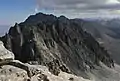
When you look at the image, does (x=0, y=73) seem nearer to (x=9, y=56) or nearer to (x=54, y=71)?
(x=9, y=56)

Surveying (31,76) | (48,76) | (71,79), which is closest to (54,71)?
(71,79)

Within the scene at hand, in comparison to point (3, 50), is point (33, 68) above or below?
below

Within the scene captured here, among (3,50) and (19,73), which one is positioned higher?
(3,50)

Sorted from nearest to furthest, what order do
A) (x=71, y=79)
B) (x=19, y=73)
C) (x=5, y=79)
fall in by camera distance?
(x=5, y=79), (x=19, y=73), (x=71, y=79)

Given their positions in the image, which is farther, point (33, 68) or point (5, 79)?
point (33, 68)

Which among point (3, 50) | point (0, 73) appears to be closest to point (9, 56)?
point (3, 50)

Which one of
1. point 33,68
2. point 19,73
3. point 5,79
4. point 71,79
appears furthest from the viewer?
point 71,79

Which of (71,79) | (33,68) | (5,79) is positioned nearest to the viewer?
(5,79)

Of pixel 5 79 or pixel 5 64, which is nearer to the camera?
pixel 5 79

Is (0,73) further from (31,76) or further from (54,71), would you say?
(54,71)
